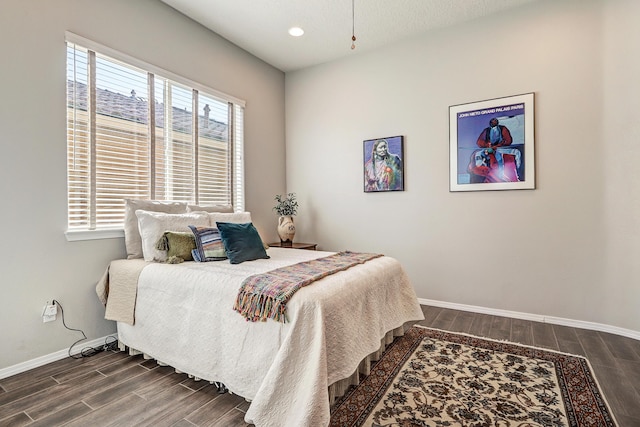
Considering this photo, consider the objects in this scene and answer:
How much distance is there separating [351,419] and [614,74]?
11.5 feet

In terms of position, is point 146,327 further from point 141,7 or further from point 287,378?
point 141,7

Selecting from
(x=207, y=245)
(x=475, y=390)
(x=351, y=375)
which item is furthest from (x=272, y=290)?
(x=475, y=390)

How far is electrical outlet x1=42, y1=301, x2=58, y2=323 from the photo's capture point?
239cm

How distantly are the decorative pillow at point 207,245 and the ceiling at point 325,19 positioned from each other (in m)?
2.22

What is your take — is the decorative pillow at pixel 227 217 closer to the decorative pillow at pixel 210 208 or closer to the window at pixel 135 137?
the decorative pillow at pixel 210 208

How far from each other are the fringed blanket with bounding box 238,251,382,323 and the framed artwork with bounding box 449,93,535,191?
6.79 feet

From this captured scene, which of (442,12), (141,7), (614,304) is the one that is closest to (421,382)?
(614,304)

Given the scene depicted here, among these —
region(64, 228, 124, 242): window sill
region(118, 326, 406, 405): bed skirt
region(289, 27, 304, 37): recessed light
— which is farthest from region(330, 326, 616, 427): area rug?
region(289, 27, 304, 37): recessed light

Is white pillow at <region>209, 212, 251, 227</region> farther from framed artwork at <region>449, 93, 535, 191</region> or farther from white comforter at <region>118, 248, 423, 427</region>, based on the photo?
framed artwork at <region>449, 93, 535, 191</region>

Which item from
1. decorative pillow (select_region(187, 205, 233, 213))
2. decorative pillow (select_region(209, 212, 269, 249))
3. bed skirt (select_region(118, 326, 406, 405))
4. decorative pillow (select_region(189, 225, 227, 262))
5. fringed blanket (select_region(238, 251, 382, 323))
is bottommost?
bed skirt (select_region(118, 326, 406, 405))

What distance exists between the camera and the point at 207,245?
2.63 m

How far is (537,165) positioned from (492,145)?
45cm

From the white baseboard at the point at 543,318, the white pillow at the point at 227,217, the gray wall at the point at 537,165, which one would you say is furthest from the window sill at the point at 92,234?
the white baseboard at the point at 543,318

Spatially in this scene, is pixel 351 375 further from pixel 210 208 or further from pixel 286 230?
pixel 286 230
